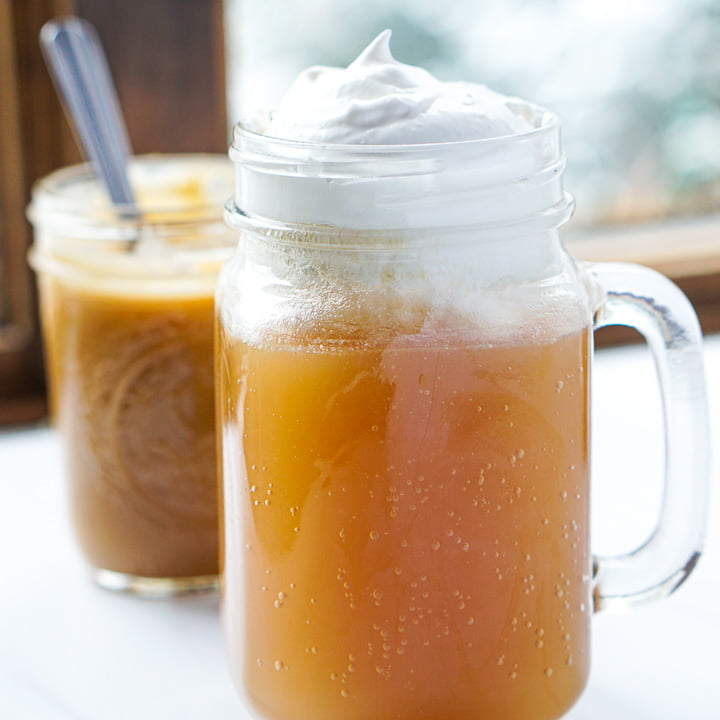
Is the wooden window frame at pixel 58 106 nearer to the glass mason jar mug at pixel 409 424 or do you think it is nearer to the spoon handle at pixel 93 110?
the spoon handle at pixel 93 110

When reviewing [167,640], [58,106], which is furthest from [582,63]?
[167,640]

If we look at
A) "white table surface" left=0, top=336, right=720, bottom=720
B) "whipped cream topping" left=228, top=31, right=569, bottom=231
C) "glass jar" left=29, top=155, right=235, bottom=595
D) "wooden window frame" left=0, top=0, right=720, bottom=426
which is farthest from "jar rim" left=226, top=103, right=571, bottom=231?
"wooden window frame" left=0, top=0, right=720, bottom=426

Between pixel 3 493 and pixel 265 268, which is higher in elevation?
pixel 265 268

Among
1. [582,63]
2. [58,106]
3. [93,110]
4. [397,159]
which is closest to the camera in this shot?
[397,159]

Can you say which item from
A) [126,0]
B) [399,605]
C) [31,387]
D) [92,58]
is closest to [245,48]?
[126,0]

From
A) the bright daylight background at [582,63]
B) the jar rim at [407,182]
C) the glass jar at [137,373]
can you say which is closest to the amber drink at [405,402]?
the jar rim at [407,182]

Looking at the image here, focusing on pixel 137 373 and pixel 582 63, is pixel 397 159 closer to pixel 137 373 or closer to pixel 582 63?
pixel 137 373

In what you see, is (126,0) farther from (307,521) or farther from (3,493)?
(307,521)

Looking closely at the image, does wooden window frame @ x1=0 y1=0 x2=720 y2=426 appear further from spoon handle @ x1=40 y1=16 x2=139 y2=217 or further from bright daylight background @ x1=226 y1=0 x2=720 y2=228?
spoon handle @ x1=40 y1=16 x2=139 y2=217
